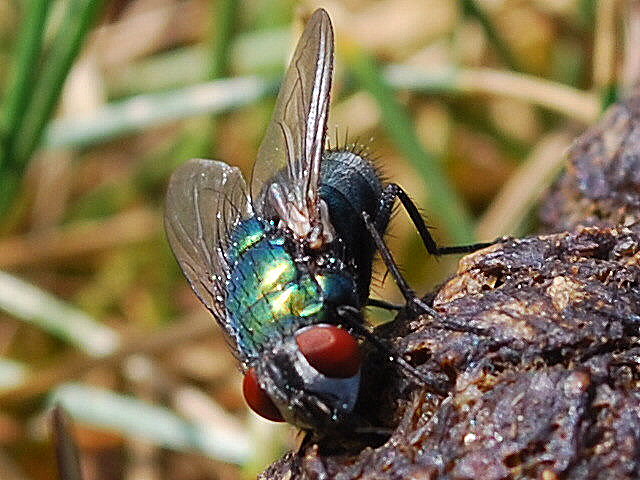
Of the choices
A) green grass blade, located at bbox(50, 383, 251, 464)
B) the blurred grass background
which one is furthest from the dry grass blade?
green grass blade, located at bbox(50, 383, 251, 464)

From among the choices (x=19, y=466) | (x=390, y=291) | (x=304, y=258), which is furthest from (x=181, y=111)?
(x=304, y=258)

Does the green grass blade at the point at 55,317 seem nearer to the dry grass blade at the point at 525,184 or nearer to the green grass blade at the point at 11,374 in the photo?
the green grass blade at the point at 11,374

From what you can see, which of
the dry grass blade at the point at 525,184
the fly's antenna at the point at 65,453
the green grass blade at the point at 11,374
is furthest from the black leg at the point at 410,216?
the green grass blade at the point at 11,374

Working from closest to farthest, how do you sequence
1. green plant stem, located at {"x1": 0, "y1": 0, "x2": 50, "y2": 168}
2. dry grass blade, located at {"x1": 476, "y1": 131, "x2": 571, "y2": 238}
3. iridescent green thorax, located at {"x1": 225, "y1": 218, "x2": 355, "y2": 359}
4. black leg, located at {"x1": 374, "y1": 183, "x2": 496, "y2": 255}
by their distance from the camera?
iridescent green thorax, located at {"x1": 225, "y1": 218, "x2": 355, "y2": 359} < black leg, located at {"x1": 374, "y1": 183, "x2": 496, "y2": 255} < green plant stem, located at {"x1": 0, "y1": 0, "x2": 50, "y2": 168} < dry grass blade, located at {"x1": 476, "y1": 131, "x2": 571, "y2": 238}

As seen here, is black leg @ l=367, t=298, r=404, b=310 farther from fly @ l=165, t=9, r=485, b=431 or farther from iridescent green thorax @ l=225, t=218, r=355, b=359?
iridescent green thorax @ l=225, t=218, r=355, b=359

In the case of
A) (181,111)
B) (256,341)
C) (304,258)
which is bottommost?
(256,341)

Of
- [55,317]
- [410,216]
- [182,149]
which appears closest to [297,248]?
[410,216]

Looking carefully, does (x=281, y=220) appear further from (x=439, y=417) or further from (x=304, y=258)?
(x=439, y=417)
